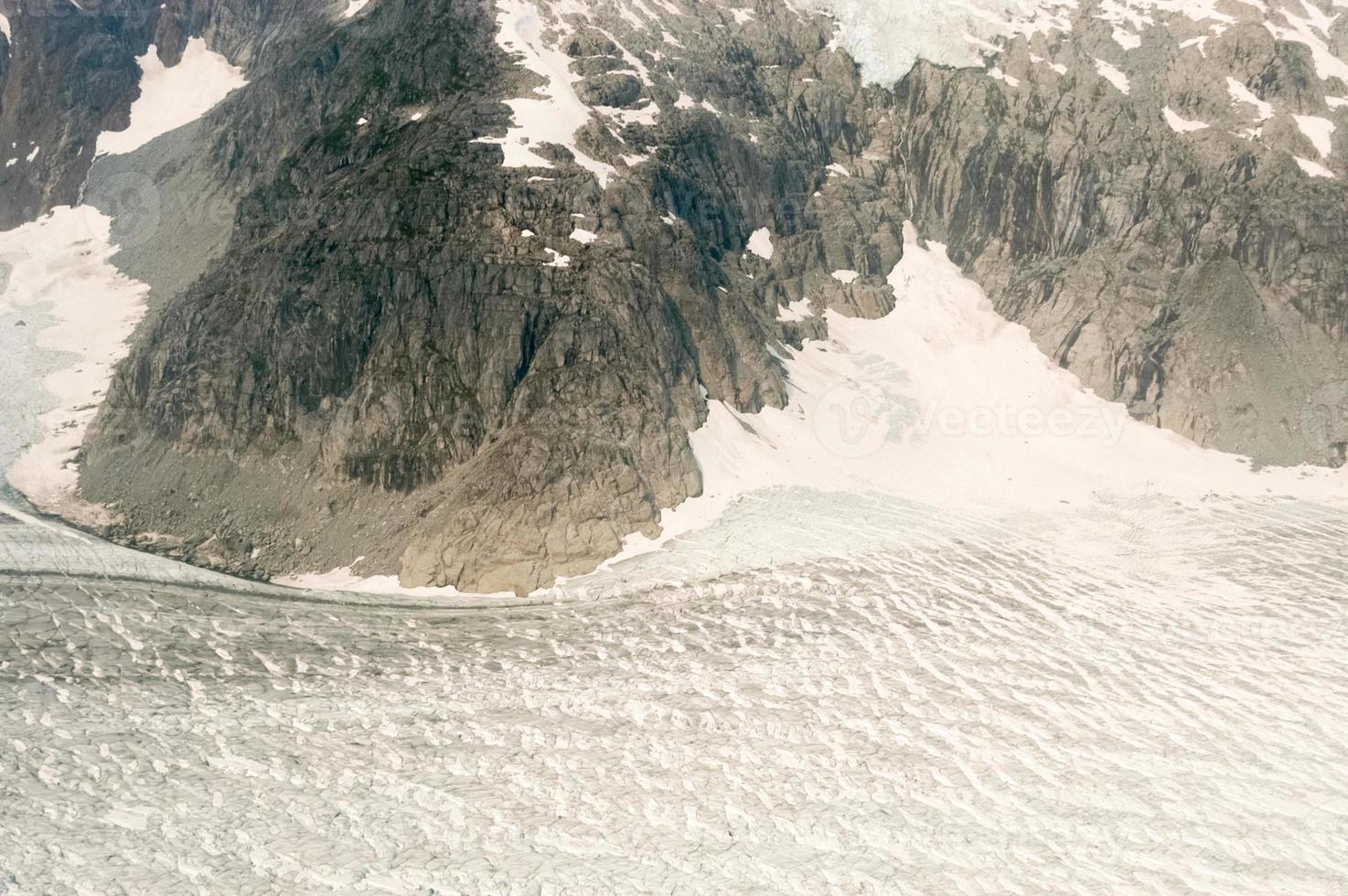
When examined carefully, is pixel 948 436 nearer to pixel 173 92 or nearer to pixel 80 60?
pixel 173 92

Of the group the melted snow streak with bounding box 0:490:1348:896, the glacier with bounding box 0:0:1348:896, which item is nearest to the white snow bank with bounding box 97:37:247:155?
the glacier with bounding box 0:0:1348:896

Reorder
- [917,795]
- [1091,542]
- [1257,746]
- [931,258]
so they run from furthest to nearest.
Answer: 1. [931,258]
2. [1091,542]
3. [1257,746]
4. [917,795]

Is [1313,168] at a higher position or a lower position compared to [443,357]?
higher

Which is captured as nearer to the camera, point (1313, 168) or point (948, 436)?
point (948, 436)

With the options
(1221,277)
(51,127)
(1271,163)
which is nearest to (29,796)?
(1221,277)

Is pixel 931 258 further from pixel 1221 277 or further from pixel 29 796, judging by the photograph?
pixel 29 796

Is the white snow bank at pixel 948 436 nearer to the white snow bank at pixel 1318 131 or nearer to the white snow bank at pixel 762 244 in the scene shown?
the white snow bank at pixel 762 244

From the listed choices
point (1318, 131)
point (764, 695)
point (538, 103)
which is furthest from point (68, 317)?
point (1318, 131)
